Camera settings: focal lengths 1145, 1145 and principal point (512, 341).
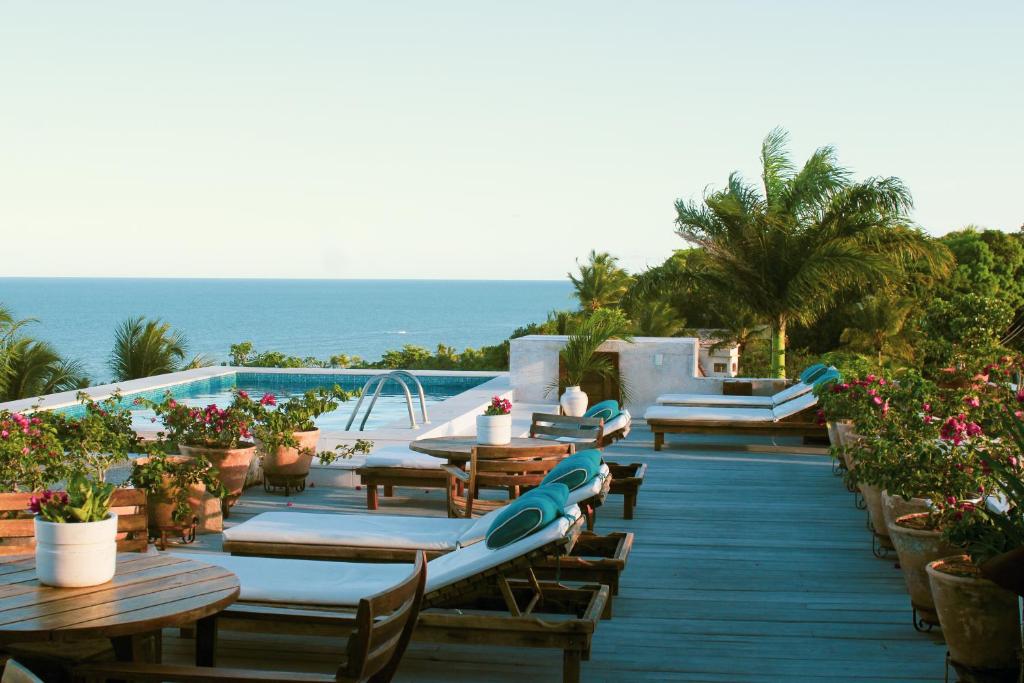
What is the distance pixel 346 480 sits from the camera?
9.57 m

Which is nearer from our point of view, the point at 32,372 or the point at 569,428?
the point at 569,428

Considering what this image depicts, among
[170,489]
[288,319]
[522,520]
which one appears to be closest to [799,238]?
[170,489]

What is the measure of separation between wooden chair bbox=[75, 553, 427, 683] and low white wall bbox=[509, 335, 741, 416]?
11704 mm

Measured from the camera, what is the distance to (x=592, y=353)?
1523 cm

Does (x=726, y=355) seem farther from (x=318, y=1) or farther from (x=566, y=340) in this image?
(x=318, y=1)

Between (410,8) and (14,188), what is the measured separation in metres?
37.3

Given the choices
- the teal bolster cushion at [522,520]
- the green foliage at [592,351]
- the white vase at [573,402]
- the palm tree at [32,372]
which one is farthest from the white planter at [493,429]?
the palm tree at [32,372]

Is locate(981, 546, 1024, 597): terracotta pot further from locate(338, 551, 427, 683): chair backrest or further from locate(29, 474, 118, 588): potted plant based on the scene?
locate(29, 474, 118, 588): potted plant

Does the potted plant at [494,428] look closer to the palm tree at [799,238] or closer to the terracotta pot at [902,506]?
the terracotta pot at [902,506]

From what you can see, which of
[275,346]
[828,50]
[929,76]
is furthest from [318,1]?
[275,346]

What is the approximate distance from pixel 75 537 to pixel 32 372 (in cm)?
1338

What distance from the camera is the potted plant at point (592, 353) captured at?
15.2 m

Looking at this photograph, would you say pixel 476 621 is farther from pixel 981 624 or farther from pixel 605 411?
pixel 605 411

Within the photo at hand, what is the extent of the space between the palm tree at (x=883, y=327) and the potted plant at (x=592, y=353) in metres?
8.89
